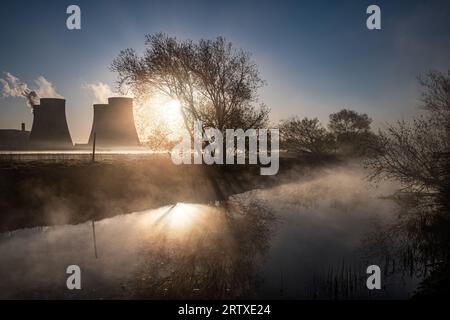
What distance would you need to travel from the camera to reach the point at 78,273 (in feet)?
27.6

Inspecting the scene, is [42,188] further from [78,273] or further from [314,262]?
[314,262]

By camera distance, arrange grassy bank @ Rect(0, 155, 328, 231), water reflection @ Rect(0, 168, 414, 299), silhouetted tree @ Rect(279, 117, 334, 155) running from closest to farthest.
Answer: water reflection @ Rect(0, 168, 414, 299)
grassy bank @ Rect(0, 155, 328, 231)
silhouetted tree @ Rect(279, 117, 334, 155)

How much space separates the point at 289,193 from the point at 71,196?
53.5 ft

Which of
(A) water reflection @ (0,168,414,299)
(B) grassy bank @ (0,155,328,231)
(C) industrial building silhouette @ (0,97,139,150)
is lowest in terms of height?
(A) water reflection @ (0,168,414,299)

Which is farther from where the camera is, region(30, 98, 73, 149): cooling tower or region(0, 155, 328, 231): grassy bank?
region(30, 98, 73, 149): cooling tower

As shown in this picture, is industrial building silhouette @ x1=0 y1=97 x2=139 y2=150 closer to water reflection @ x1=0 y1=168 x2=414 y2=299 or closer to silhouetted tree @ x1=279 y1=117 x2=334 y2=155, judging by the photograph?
silhouetted tree @ x1=279 y1=117 x2=334 y2=155

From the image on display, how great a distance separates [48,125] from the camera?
55812mm

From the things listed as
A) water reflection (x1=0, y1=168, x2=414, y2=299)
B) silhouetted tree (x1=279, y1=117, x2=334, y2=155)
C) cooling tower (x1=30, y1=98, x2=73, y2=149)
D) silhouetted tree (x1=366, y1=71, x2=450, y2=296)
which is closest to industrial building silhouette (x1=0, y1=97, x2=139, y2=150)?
cooling tower (x1=30, y1=98, x2=73, y2=149)

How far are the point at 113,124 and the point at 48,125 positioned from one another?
38.0 ft

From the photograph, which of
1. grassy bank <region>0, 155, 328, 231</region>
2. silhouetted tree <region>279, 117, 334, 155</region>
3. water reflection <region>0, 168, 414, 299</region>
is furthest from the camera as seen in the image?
silhouetted tree <region>279, 117, 334, 155</region>

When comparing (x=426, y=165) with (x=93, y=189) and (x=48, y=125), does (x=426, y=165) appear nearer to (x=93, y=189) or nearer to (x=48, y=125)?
(x=93, y=189)

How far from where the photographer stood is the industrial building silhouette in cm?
5581

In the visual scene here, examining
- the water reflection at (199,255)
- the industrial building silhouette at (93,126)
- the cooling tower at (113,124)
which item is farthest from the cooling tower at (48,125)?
the water reflection at (199,255)
